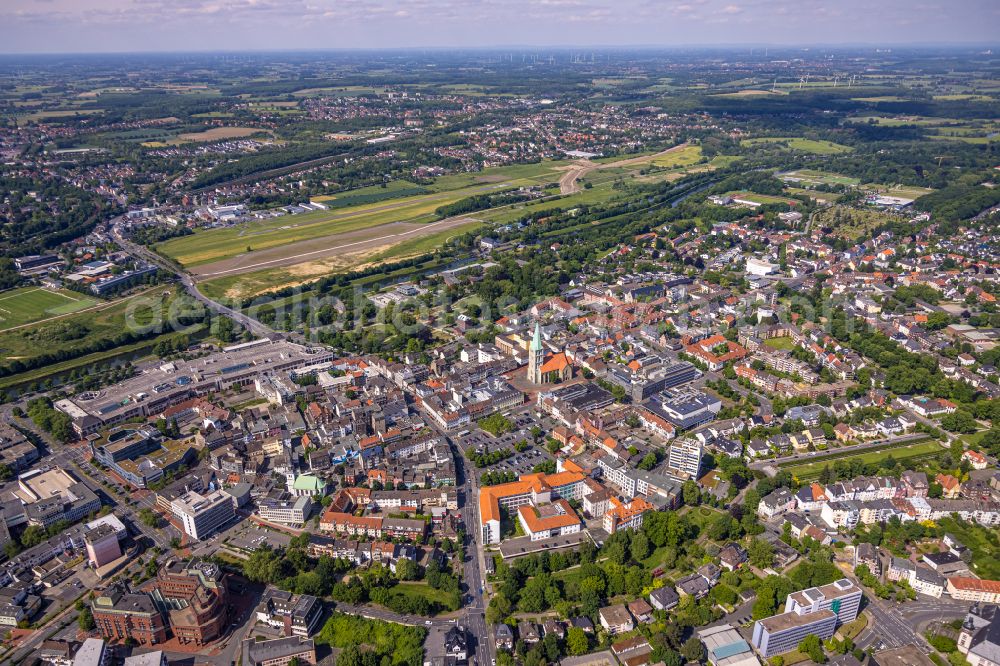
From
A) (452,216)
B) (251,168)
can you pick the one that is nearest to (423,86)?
(251,168)

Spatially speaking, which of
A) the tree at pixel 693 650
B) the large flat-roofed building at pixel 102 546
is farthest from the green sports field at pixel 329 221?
the tree at pixel 693 650

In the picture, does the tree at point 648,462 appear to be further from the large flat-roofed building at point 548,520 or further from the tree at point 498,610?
the tree at point 498,610

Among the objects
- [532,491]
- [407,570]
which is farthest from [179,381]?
[532,491]

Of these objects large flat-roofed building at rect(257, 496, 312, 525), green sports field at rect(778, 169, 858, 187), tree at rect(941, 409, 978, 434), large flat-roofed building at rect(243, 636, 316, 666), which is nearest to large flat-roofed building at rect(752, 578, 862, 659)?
large flat-roofed building at rect(243, 636, 316, 666)

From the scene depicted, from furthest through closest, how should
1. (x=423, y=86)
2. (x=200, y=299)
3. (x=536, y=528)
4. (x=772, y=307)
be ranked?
1. (x=423, y=86)
2. (x=200, y=299)
3. (x=772, y=307)
4. (x=536, y=528)

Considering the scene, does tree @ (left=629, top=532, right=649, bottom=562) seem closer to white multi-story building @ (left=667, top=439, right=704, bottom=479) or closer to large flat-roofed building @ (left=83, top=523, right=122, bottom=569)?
white multi-story building @ (left=667, top=439, right=704, bottom=479)

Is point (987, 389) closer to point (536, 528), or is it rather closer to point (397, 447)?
point (536, 528)
